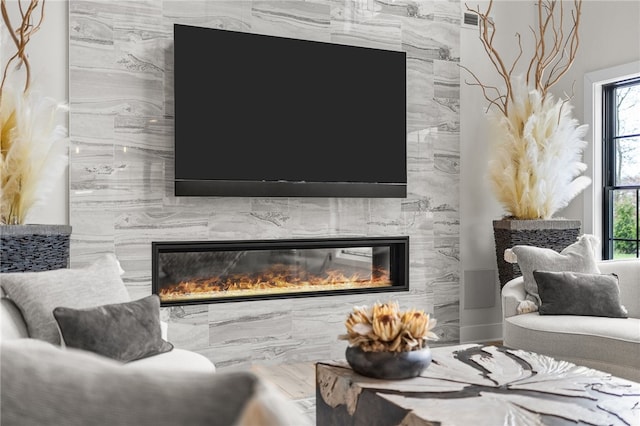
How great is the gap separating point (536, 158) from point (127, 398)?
4.21 metres

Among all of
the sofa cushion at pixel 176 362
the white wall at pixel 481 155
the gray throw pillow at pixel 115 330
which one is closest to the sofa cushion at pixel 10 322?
the gray throw pillow at pixel 115 330

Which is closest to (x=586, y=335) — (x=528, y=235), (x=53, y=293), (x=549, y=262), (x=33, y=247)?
(x=549, y=262)

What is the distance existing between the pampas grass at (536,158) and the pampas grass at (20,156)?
10.3 ft

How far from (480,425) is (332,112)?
287 centimetres

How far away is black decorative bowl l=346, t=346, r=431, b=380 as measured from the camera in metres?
2.09

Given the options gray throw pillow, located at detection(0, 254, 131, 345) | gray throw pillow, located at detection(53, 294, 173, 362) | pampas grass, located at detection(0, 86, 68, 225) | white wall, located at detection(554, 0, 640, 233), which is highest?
white wall, located at detection(554, 0, 640, 233)

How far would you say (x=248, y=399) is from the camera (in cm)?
63

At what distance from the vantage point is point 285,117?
160 inches

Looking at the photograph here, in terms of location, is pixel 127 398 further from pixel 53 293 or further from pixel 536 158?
pixel 536 158

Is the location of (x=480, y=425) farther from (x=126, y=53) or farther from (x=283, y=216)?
(x=126, y=53)

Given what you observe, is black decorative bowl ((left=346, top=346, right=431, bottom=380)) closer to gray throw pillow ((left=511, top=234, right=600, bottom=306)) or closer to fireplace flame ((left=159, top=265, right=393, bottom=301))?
gray throw pillow ((left=511, top=234, right=600, bottom=306))

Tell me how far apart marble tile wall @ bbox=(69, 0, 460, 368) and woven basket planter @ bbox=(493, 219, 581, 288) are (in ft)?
1.21

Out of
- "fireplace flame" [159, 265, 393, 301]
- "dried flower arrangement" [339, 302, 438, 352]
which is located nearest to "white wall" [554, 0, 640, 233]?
"fireplace flame" [159, 265, 393, 301]

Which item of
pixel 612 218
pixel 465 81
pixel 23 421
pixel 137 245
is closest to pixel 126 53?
pixel 137 245
